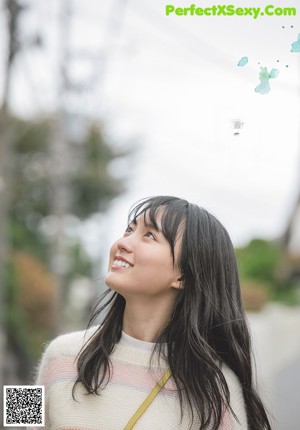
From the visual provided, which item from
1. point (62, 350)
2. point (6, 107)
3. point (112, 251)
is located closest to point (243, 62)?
point (112, 251)

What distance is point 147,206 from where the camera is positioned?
7.50 ft

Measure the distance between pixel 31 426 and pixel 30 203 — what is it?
15804 millimetres

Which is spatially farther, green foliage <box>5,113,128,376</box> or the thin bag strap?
green foliage <box>5,113,128,376</box>

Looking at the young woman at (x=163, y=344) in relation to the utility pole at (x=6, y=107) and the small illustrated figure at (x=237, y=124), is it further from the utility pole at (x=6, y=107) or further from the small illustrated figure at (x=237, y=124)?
the utility pole at (x=6, y=107)

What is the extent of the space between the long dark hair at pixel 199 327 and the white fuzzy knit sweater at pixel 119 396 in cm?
3

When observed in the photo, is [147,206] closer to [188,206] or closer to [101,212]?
[188,206]

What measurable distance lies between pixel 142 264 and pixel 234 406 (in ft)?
1.49

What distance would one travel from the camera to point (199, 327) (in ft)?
7.52

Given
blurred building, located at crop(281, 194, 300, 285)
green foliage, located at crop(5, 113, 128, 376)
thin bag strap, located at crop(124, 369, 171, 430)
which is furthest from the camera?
green foliage, located at crop(5, 113, 128, 376)

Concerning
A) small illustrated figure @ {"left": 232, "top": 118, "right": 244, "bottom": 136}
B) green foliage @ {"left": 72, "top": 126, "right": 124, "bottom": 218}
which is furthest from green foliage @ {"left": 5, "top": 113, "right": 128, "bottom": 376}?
small illustrated figure @ {"left": 232, "top": 118, "right": 244, "bottom": 136}

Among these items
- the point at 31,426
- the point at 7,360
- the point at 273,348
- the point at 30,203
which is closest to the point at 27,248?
the point at 30,203

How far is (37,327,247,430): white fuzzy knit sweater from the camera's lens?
2.18 metres

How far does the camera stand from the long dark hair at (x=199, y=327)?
222cm

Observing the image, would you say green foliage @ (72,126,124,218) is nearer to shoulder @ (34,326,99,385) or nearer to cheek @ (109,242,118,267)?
shoulder @ (34,326,99,385)
